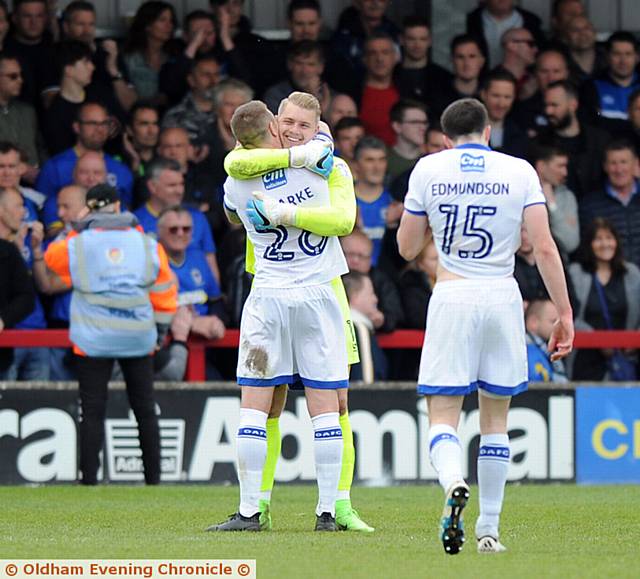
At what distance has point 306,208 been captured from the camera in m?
8.59

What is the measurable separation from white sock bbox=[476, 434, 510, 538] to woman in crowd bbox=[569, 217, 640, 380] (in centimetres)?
725

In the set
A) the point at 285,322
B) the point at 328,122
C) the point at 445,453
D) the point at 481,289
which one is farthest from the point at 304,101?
the point at 328,122

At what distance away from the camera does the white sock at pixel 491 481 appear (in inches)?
301

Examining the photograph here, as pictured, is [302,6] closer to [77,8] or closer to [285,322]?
[77,8]

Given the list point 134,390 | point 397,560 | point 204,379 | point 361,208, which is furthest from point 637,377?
point 397,560

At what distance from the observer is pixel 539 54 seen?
16.6 metres

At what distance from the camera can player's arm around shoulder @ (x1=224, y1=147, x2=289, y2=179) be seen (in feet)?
28.1

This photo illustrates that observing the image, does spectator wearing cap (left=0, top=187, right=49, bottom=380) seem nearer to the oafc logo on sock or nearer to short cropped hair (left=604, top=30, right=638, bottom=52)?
short cropped hair (left=604, top=30, right=638, bottom=52)

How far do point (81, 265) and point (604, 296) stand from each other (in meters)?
4.92

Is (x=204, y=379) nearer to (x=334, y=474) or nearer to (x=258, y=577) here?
(x=334, y=474)

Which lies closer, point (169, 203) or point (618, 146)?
point (169, 203)

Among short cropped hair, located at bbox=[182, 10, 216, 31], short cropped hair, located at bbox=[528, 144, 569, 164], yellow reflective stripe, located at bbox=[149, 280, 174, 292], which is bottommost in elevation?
yellow reflective stripe, located at bbox=[149, 280, 174, 292]

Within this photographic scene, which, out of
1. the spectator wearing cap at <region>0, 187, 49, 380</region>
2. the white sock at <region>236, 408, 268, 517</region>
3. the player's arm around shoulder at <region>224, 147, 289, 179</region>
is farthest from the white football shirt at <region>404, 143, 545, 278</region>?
the spectator wearing cap at <region>0, 187, 49, 380</region>

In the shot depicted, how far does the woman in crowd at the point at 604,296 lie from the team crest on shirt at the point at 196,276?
10.7ft
